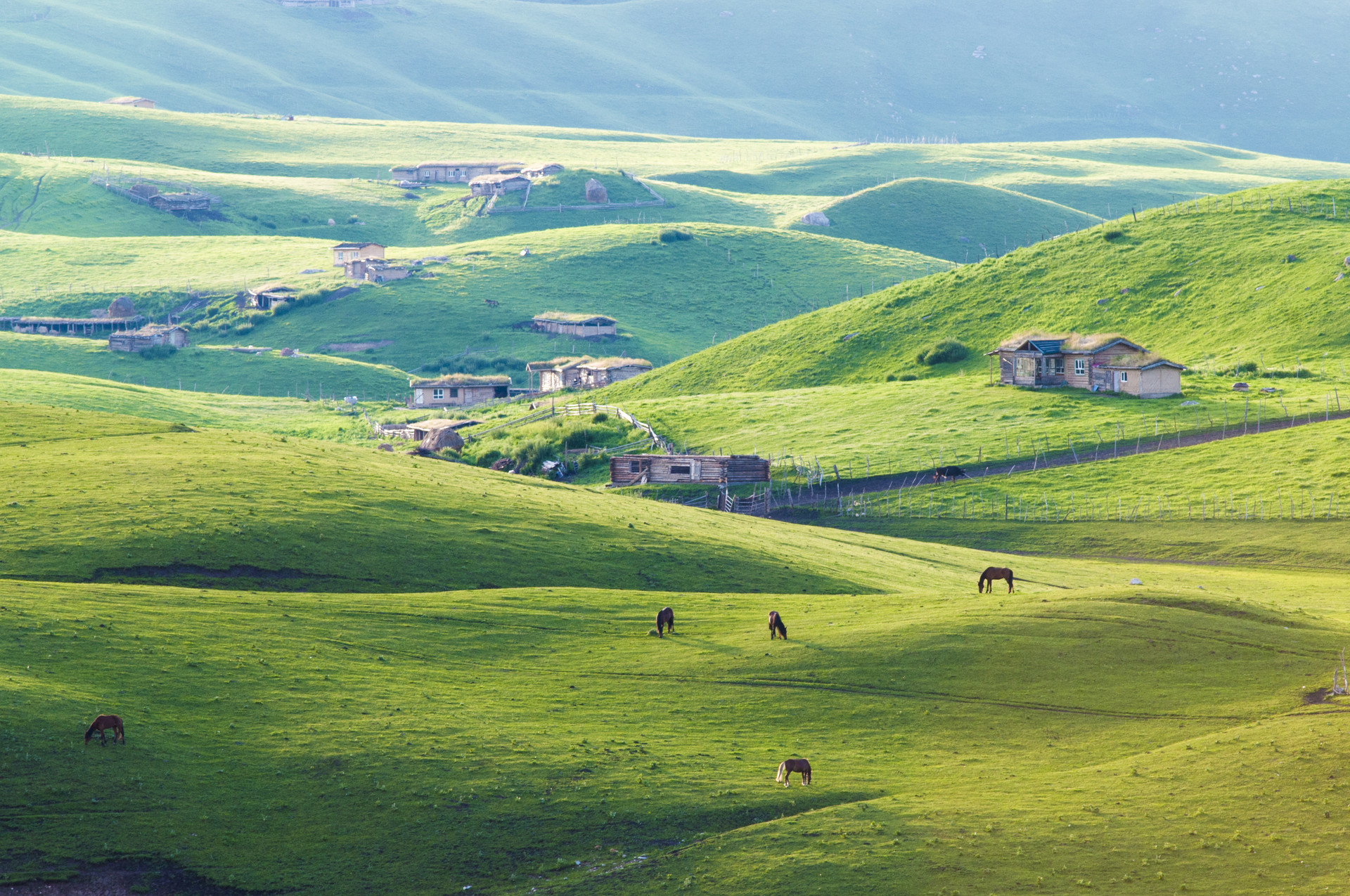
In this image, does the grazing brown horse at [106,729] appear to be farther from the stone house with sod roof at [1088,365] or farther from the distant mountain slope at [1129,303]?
the distant mountain slope at [1129,303]

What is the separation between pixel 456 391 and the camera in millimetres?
156125

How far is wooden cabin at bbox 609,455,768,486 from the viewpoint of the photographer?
351 feet

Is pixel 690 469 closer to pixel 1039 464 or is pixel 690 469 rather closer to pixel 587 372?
pixel 1039 464

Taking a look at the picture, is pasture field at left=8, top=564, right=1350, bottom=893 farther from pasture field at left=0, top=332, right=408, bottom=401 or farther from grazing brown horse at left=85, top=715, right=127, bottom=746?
pasture field at left=0, top=332, right=408, bottom=401

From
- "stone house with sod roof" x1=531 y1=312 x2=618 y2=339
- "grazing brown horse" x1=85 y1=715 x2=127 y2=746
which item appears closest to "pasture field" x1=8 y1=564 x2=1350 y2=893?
"grazing brown horse" x1=85 y1=715 x2=127 y2=746

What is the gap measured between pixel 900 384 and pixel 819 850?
3907 inches

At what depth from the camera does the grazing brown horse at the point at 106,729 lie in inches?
1513

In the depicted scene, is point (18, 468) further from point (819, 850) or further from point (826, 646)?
Result: point (819, 850)

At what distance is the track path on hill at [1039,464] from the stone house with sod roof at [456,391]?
200ft

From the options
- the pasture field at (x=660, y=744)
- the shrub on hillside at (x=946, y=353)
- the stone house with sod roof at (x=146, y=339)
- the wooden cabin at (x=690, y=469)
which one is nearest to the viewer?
the pasture field at (x=660, y=744)

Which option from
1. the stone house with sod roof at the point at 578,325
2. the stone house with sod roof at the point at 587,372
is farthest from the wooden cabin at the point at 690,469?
the stone house with sod roof at the point at 578,325

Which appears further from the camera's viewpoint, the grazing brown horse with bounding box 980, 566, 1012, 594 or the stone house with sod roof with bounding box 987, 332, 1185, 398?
the stone house with sod roof with bounding box 987, 332, 1185, 398

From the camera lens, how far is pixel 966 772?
41.8 meters

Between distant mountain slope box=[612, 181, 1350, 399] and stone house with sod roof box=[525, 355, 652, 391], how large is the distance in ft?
14.2
